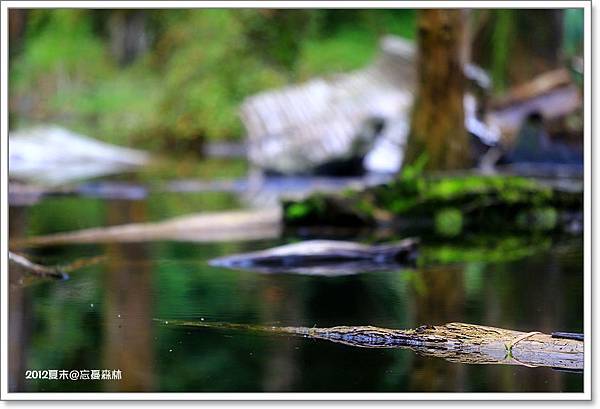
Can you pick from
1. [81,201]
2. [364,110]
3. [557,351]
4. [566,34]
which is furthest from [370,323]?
[364,110]

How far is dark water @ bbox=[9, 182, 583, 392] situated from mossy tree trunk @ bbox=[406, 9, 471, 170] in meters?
1.29

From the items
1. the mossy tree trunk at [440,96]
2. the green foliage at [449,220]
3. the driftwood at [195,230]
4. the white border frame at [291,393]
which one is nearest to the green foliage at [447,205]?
the green foliage at [449,220]

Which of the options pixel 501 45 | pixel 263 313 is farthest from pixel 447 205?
pixel 263 313

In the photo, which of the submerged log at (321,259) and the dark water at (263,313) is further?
the submerged log at (321,259)

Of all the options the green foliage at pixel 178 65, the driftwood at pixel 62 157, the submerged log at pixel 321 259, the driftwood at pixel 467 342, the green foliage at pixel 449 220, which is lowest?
the driftwood at pixel 467 342

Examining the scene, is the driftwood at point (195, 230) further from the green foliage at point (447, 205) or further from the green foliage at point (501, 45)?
the green foliage at point (501, 45)

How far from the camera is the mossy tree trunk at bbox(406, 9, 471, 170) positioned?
609 centimetres

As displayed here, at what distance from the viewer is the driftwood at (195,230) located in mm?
5035

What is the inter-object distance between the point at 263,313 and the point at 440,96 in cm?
296

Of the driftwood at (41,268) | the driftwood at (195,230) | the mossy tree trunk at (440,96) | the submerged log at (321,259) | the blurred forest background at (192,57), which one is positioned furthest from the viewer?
the mossy tree trunk at (440,96)

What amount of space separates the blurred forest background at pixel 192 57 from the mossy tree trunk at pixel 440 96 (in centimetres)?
12

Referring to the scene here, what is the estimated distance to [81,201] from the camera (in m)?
6.01

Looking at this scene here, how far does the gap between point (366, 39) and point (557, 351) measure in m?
3.90

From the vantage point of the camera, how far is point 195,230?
17.6 feet
